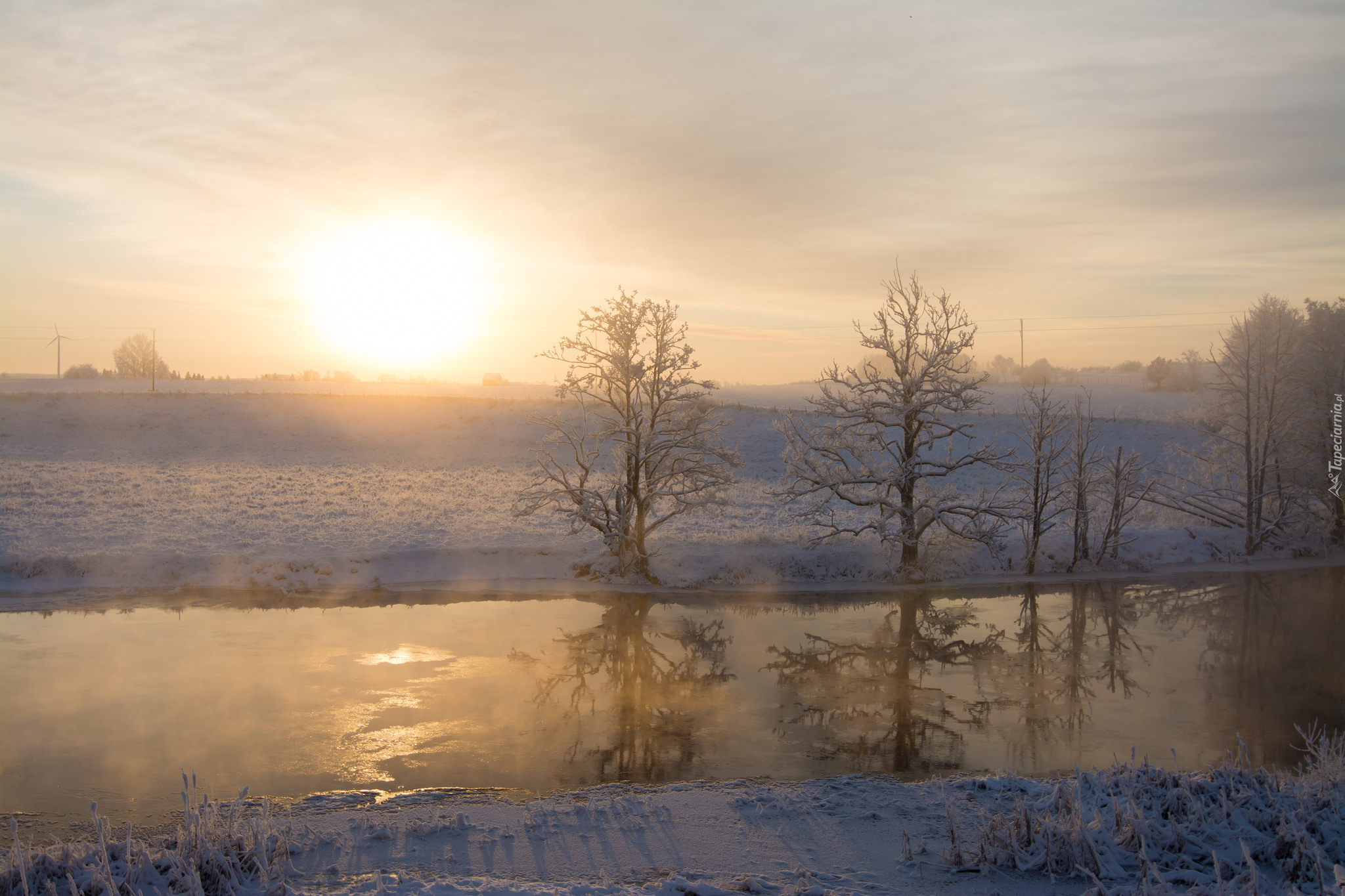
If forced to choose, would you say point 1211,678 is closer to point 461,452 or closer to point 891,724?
point 891,724

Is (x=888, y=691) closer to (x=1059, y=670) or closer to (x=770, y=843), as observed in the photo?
(x=1059, y=670)

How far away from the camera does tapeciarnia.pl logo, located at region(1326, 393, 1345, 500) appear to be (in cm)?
2980

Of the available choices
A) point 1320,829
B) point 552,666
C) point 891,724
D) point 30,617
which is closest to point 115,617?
point 30,617

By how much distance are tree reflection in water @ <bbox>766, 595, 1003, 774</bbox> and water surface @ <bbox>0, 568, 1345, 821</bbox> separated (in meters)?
0.06

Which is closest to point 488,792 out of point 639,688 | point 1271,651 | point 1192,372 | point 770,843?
point 770,843

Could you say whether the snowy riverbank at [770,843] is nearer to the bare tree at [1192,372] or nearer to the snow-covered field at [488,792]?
the snow-covered field at [488,792]

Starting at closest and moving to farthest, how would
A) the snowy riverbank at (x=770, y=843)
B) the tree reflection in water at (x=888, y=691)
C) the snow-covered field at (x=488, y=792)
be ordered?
1. the snowy riverbank at (x=770, y=843)
2. the snow-covered field at (x=488, y=792)
3. the tree reflection in water at (x=888, y=691)

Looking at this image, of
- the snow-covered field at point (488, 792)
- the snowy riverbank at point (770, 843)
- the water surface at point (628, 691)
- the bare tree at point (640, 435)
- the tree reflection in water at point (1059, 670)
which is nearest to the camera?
the snowy riverbank at point (770, 843)

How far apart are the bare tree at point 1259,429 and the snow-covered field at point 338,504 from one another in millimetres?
1664

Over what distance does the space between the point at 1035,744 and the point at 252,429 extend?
46.2m

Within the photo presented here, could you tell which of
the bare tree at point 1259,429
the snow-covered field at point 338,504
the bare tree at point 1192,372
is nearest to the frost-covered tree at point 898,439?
the snow-covered field at point 338,504

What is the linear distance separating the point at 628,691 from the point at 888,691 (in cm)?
523

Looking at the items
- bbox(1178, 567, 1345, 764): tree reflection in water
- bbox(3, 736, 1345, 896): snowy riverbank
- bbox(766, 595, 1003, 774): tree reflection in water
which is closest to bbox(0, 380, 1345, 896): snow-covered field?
bbox(3, 736, 1345, 896): snowy riverbank

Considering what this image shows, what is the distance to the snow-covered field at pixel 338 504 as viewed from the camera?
2472cm
